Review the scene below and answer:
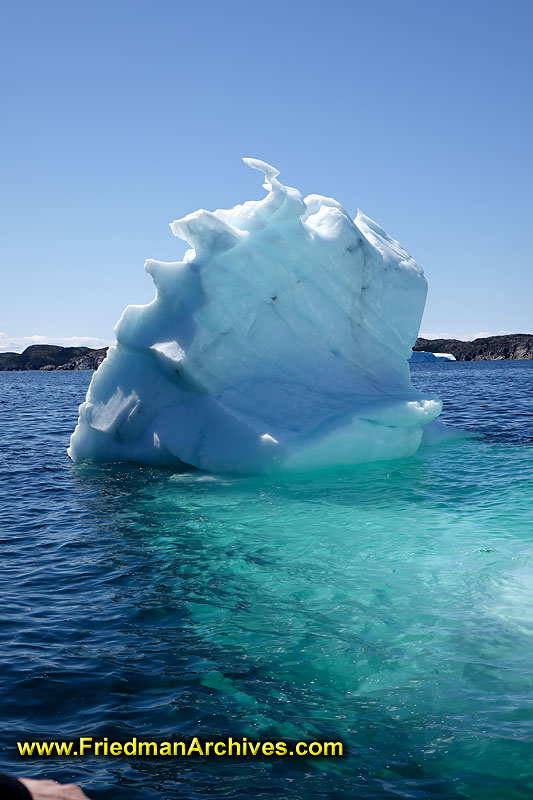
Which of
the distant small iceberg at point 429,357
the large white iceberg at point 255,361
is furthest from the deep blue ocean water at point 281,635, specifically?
the distant small iceberg at point 429,357

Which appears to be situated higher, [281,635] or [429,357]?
[429,357]

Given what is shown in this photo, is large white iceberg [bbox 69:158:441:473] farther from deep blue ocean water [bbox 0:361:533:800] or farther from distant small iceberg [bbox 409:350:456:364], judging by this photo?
distant small iceberg [bbox 409:350:456:364]

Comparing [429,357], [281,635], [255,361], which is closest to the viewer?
[281,635]

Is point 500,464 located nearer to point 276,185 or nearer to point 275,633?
point 276,185

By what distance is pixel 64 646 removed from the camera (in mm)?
5820

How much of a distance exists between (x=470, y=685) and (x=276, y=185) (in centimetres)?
1112

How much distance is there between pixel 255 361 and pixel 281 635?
8595 millimetres

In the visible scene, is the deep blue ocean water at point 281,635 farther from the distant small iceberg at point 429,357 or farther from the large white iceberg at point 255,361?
the distant small iceberg at point 429,357

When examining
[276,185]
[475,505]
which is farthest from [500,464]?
[276,185]

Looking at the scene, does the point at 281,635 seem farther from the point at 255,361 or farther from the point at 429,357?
the point at 429,357

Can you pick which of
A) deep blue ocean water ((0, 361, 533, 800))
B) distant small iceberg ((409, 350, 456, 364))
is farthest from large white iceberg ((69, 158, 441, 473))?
distant small iceberg ((409, 350, 456, 364))

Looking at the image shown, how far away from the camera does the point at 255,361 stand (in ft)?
46.2

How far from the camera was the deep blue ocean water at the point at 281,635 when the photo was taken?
4.21 metres

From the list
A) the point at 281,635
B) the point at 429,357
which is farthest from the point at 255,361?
the point at 429,357
